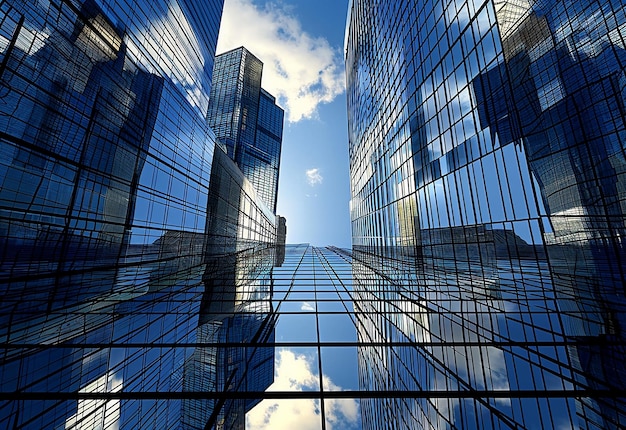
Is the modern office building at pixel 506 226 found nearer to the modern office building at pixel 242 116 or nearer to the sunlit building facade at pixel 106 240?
the sunlit building facade at pixel 106 240

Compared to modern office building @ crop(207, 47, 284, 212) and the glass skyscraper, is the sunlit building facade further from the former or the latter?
modern office building @ crop(207, 47, 284, 212)

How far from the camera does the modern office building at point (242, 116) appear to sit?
140 metres

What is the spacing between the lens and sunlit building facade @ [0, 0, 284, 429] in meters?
5.61

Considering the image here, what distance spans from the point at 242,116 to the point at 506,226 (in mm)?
146890

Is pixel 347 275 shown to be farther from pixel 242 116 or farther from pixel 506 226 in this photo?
pixel 242 116

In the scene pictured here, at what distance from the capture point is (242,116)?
14400cm

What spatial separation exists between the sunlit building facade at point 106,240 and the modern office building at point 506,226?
4.56 meters

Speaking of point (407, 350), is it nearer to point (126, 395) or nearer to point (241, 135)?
point (126, 395)

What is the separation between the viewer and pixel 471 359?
7.11m

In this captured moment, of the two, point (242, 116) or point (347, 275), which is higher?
point (242, 116)

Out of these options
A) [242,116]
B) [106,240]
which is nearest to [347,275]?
[106,240]

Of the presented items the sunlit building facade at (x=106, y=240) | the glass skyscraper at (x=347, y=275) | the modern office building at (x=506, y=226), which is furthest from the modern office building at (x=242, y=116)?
the modern office building at (x=506, y=226)

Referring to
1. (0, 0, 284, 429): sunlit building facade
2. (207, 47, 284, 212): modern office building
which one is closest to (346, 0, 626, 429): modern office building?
(0, 0, 284, 429): sunlit building facade

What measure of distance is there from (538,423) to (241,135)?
498 ft
